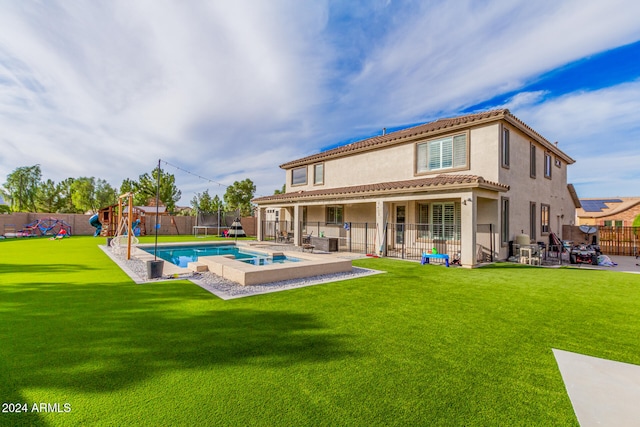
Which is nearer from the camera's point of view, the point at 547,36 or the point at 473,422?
the point at 473,422

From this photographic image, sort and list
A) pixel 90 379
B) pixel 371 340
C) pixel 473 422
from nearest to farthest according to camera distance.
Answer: pixel 473 422 < pixel 90 379 < pixel 371 340

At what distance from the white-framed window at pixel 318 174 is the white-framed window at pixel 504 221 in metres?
12.0

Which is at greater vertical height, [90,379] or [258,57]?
[258,57]

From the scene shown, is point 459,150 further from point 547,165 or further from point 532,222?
point 547,165

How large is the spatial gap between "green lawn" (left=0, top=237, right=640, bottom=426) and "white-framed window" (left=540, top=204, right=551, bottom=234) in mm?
10299

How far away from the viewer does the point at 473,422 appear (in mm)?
2520

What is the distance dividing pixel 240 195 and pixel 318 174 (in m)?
29.5

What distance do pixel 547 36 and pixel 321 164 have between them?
562 inches

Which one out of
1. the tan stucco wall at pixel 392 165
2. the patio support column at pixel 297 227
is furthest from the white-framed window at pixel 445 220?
the patio support column at pixel 297 227

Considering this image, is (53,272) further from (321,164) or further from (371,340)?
(321,164)

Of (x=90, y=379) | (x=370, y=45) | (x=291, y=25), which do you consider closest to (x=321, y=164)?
(x=370, y=45)

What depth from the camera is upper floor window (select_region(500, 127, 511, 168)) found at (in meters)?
12.9

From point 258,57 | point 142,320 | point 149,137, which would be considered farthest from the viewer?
point 149,137

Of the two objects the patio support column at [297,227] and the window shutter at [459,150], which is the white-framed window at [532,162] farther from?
the patio support column at [297,227]
